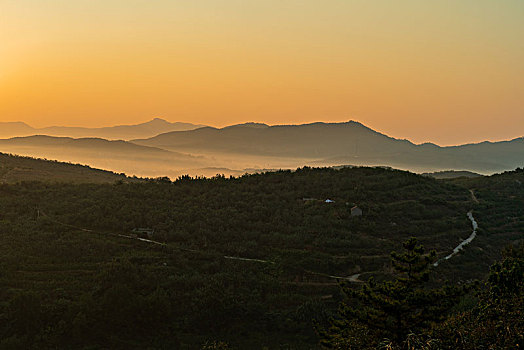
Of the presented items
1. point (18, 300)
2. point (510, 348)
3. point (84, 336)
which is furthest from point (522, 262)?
point (18, 300)

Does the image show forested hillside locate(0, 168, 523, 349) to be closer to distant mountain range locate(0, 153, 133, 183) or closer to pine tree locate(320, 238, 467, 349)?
distant mountain range locate(0, 153, 133, 183)

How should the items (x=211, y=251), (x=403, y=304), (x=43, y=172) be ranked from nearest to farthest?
(x=403, y=304), (x=211, y=251), (x=43, y=172)

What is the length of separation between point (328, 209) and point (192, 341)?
30105mm

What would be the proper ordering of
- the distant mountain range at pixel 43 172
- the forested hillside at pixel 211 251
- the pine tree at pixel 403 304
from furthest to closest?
the distant mountain range at pixel 43 172 < the forested hillside at pixel 211 251 < the pine tree at pixel 403 304

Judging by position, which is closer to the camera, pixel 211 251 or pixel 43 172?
pixel 211 251

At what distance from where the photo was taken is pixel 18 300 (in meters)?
30.3

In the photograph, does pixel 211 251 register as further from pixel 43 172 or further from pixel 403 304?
pixel 43 172

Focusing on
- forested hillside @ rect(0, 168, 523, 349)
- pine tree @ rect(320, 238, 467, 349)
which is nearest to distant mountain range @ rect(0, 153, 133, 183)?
forested hillside @ rect(0, 168, 523, 349)

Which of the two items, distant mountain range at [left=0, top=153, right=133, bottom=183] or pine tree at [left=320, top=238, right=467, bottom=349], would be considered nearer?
pine tree at [left=320, top=238, right=467, bottom=349]

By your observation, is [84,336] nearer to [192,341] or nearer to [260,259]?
[192,341]

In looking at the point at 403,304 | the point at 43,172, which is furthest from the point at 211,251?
the point at 43,172

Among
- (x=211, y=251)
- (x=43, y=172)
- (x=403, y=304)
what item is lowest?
(x=211, y=251)

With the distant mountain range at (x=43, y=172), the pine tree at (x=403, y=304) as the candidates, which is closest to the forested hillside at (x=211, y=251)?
the distant mountain range at (x=43, y=172)

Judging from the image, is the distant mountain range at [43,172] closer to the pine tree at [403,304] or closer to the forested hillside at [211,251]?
the forested hillside at [211,251]
